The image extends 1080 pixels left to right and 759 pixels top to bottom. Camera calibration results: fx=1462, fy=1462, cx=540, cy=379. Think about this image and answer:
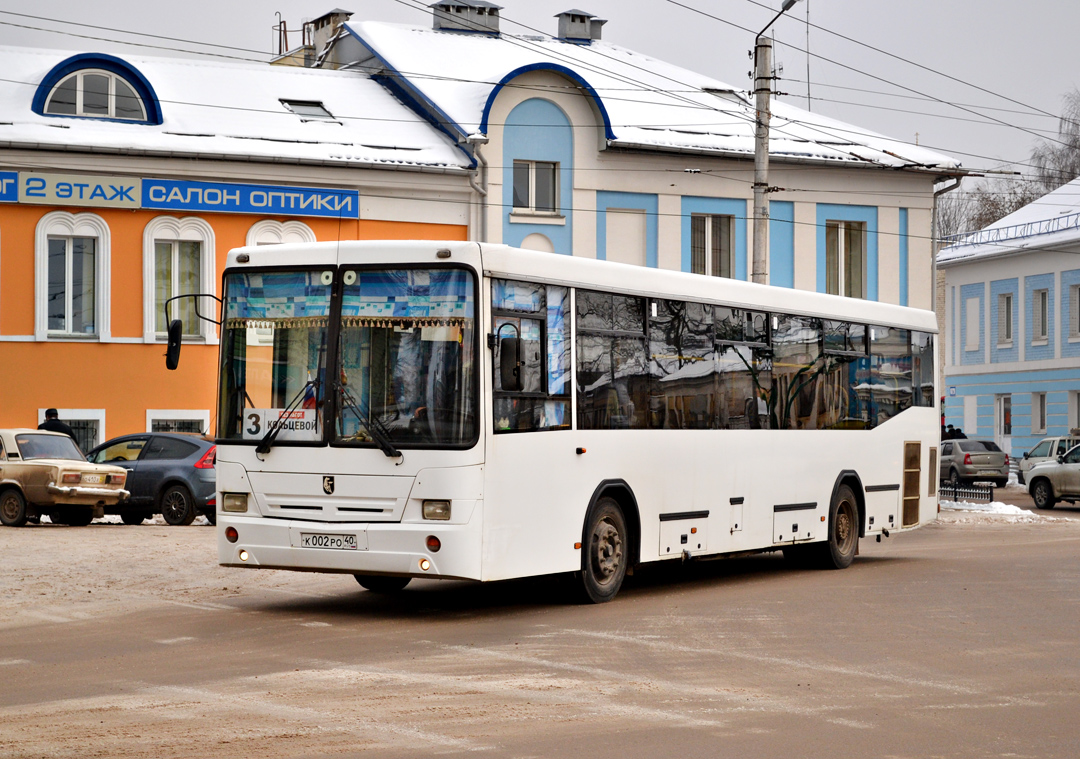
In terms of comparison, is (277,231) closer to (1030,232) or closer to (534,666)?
(534,666)

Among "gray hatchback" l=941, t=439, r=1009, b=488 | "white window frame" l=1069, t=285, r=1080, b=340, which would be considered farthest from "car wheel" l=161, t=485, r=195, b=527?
"white window frame" l=1069, t=285, r=1080, b=340

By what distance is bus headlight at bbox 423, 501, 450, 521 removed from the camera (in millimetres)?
11430

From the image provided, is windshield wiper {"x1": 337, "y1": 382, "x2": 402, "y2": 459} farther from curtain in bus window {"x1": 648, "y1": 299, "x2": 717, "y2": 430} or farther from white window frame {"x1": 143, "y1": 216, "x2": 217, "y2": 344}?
white window frame {"x1": 143, "y1": 216, "x2": 217, "y2": 344}

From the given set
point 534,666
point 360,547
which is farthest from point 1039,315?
point 534,666

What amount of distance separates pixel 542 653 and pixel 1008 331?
49.1 metres

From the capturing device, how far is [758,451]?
50.5 ft

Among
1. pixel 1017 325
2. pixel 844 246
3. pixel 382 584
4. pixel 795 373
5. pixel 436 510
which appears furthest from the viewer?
pixel 1017 325

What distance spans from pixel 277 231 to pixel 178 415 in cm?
459

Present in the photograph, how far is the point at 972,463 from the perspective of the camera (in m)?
43.2

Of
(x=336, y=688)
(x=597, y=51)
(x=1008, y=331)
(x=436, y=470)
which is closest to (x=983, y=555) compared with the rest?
(x=436, y=470)

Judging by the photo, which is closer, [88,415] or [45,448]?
[45,448]

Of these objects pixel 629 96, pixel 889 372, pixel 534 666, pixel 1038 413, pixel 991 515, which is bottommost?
pixel 991 515

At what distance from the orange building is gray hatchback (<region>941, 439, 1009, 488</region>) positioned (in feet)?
59.5

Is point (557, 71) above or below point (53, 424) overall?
above
